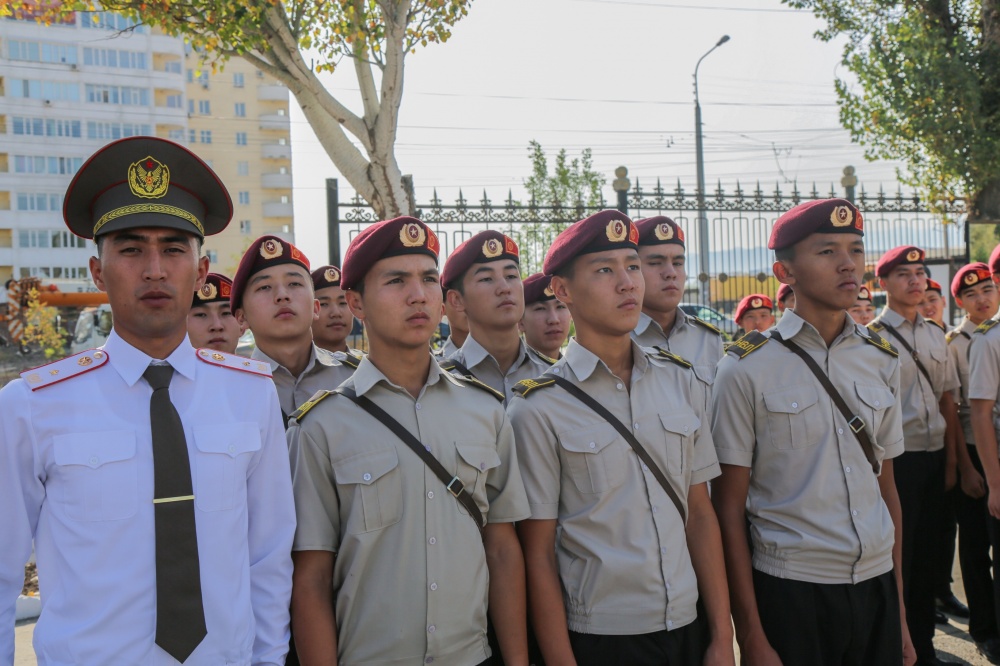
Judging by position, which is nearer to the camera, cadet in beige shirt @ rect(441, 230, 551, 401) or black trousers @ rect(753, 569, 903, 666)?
black trousers @ rect(753, 569, 903, 666)

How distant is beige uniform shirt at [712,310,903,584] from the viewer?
2.77 m

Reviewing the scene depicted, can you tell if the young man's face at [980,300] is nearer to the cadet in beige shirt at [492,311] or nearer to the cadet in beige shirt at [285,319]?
the cadet in beige shirt at [492,311]

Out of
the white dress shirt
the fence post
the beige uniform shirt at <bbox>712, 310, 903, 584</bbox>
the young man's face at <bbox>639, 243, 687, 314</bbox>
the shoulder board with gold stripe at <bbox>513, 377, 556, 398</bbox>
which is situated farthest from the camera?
the fence post

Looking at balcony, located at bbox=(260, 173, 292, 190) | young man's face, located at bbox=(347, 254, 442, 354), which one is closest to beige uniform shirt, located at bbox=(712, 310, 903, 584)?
young man's face, located at bbox=(347, 254, 442, 354)

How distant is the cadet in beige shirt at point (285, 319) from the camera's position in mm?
3391

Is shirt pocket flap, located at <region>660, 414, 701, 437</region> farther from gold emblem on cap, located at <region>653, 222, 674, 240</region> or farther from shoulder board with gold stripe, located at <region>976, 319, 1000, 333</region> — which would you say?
shoulder board with gold stripe, located at <region>976, 319, 1000, 333</region>

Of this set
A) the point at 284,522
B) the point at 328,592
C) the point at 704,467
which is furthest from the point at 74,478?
the point at 704,467

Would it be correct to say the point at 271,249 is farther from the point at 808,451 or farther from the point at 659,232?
the point at 808,451

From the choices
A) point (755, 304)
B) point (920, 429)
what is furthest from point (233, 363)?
point (755, 304)

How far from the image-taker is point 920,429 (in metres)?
4.49

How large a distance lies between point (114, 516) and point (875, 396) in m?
2.58

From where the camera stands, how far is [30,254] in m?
43.1

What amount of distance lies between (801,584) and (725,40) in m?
16.9

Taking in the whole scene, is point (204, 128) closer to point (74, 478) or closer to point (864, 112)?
point (864, 112)
